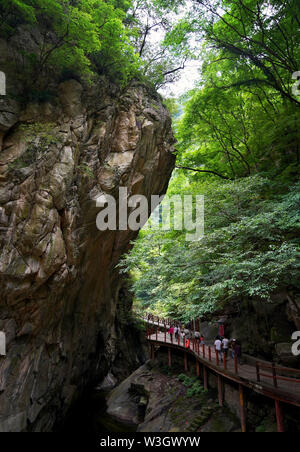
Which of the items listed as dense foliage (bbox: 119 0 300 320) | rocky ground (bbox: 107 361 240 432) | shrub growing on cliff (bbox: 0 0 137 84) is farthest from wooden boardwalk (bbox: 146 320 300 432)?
shrub growing on cliff (bbox: 0 0 137 84)

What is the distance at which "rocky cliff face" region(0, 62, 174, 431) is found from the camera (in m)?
9.36

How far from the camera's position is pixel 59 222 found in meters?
10.8

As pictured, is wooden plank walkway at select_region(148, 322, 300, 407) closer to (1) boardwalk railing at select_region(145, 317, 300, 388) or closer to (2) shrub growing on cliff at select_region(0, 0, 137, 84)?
(1) boardwalk railing at select_region(145, 317, 300, 388)

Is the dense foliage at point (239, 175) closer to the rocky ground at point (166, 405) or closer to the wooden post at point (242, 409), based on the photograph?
the wooden post at point (242, 409)

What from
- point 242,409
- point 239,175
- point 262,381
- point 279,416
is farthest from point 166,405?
point 239,175

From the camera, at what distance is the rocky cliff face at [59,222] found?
9359 millimetres

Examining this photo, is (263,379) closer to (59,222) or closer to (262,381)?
(262,381)

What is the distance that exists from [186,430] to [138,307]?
1642 cm

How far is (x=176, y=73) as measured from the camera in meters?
18.1

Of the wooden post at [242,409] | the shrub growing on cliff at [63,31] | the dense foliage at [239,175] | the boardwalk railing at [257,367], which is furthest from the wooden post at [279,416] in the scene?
the shrub growing on cliff at [63,31]

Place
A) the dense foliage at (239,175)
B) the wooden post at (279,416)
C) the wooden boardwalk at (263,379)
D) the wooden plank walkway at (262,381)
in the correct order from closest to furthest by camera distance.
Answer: the wooden plank walkway at (262,381) < the wooden boardwalk at (263,379) < the wooden post at (279,416) < the dense foliage at (239,175)

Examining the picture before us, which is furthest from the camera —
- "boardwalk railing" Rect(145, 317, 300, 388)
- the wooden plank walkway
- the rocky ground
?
the rocky ground

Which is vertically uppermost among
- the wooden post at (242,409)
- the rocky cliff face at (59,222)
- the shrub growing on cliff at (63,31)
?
the shrub growing on cliff at (63,31)

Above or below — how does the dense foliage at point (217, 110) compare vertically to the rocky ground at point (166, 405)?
above
